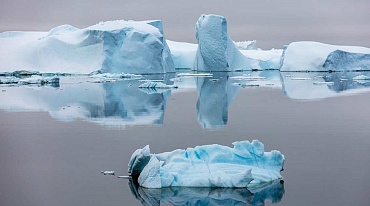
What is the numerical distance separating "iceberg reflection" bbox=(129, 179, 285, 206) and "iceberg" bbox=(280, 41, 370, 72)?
79.2 ft

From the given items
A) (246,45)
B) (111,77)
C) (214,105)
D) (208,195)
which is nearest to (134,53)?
(111,77)

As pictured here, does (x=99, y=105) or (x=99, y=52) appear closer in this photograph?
(x=99, y=105)

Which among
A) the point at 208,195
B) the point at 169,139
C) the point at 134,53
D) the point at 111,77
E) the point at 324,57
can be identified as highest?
the point at 208,195

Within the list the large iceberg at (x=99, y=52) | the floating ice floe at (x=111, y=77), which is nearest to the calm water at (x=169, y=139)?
the floating ice floe at (x=111, y=77)

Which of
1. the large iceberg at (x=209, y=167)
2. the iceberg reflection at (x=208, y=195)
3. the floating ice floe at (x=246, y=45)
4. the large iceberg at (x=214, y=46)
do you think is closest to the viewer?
the iceberg reflection at (x=208, y=195)

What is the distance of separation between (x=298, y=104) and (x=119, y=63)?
13609mm

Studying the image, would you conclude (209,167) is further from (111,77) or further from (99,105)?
(111,77)

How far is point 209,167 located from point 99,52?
19.8m

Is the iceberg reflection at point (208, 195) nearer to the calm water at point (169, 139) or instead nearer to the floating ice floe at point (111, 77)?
the calm water at point (169, 139)

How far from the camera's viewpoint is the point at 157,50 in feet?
79.8

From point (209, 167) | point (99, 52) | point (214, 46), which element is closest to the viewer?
point (209, 167)

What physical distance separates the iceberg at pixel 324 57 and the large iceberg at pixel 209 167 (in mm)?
23593

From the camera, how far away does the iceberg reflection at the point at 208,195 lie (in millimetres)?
4199

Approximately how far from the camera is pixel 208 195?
4.33 meters
